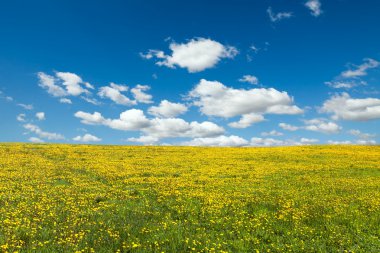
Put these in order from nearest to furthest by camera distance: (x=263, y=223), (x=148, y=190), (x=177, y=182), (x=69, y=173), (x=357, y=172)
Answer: (x=263, y=223) < (x=148, y=190) < (x=177, y=182) < (x=69, y=173) < (x=357, y=172)

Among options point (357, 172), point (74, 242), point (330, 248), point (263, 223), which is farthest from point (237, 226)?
point (357, 172)

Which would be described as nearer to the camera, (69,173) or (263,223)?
(263,223)

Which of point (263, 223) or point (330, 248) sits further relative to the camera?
point (263, 223)

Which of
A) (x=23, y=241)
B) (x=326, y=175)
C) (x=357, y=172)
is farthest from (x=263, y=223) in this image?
(x=357, y=172)

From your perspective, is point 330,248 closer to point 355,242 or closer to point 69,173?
point 355,242

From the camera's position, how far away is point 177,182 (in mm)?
27797

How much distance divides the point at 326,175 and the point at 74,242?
2837 centimetres

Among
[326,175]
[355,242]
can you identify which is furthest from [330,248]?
[326,175]

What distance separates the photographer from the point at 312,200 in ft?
72.1

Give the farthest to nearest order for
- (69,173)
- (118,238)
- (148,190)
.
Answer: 1. (69,173)
2. (148,190)
3. (118,238)

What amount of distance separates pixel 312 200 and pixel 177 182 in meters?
10.7

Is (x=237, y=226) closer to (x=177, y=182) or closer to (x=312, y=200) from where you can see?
(x=312, y=200)

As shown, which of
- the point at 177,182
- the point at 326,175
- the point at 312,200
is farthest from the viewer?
the point at 326,175

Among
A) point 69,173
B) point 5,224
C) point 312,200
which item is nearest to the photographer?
point 5,224
